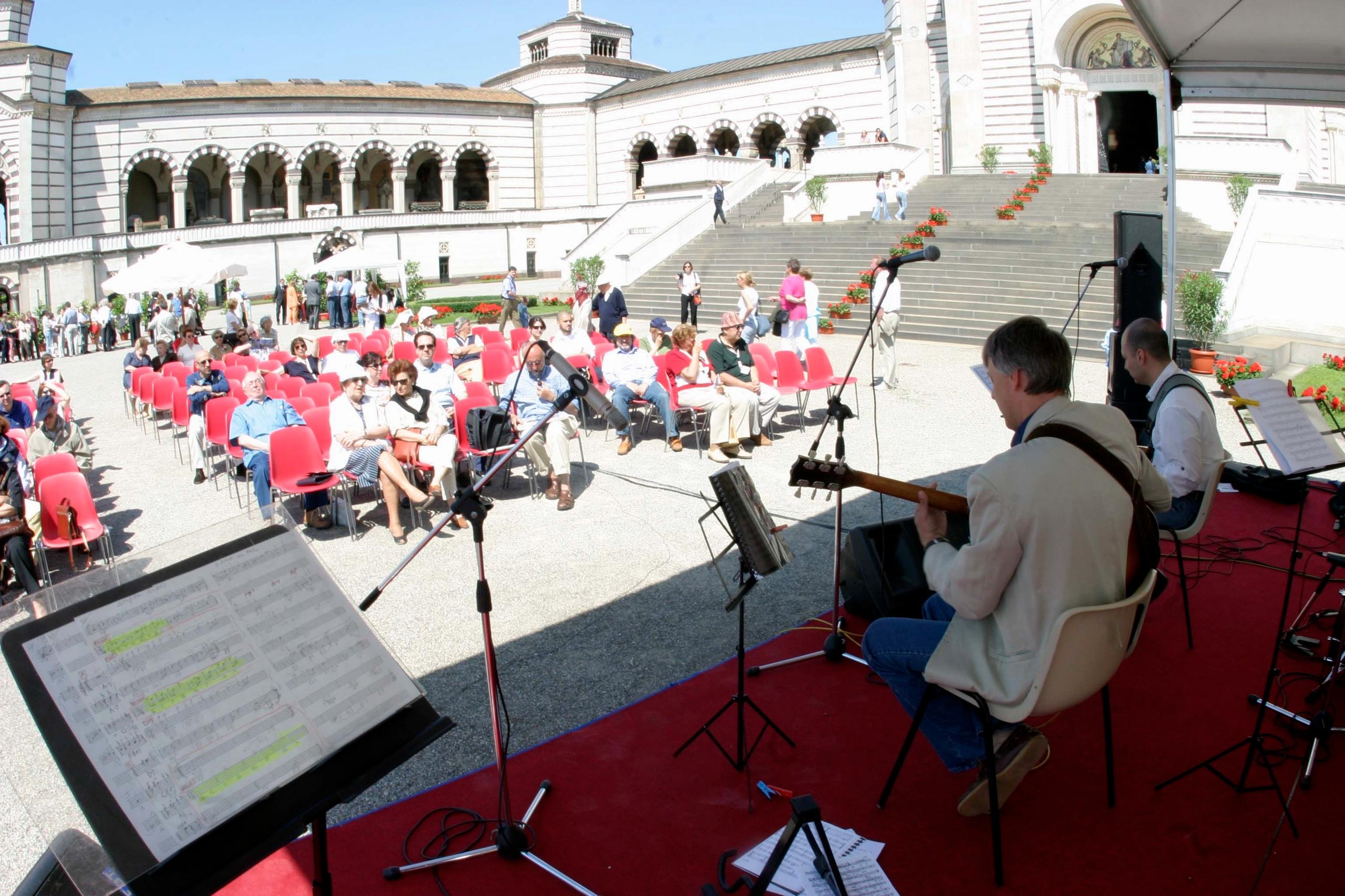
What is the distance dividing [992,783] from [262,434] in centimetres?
648

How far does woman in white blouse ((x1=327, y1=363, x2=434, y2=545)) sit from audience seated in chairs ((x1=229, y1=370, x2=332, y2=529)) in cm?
33

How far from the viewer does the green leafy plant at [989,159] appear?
28.4 m

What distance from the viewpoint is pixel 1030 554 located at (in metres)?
2.88

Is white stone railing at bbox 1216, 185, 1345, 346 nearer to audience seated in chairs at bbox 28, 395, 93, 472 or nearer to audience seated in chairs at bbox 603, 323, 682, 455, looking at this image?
audience seated in chairs at bbox 603, 323, 682, 455

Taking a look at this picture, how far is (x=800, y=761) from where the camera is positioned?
389cm

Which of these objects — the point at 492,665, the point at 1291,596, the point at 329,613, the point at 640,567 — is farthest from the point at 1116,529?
the point at 640,567

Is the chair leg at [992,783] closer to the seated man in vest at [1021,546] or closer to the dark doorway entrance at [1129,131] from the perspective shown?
the seated man in vest at [1021,546]

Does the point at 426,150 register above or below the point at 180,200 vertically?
above

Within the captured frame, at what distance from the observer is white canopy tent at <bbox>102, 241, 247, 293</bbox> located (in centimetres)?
1619

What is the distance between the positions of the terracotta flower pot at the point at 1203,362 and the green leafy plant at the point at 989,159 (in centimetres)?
1684

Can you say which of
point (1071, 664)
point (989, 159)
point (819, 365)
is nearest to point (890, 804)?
point (1071, 664)

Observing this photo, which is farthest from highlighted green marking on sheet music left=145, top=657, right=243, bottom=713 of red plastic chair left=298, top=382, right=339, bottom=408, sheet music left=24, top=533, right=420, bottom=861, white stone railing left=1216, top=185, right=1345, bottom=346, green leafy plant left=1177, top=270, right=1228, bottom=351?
white stone railing left=1216, top=185, right=1345, bottom=346

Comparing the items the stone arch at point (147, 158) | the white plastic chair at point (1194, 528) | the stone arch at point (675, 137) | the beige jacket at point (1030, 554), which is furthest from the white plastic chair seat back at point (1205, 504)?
the stone arch at point (147, 158)

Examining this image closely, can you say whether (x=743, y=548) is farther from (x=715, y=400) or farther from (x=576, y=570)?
(x=715, y=400)
